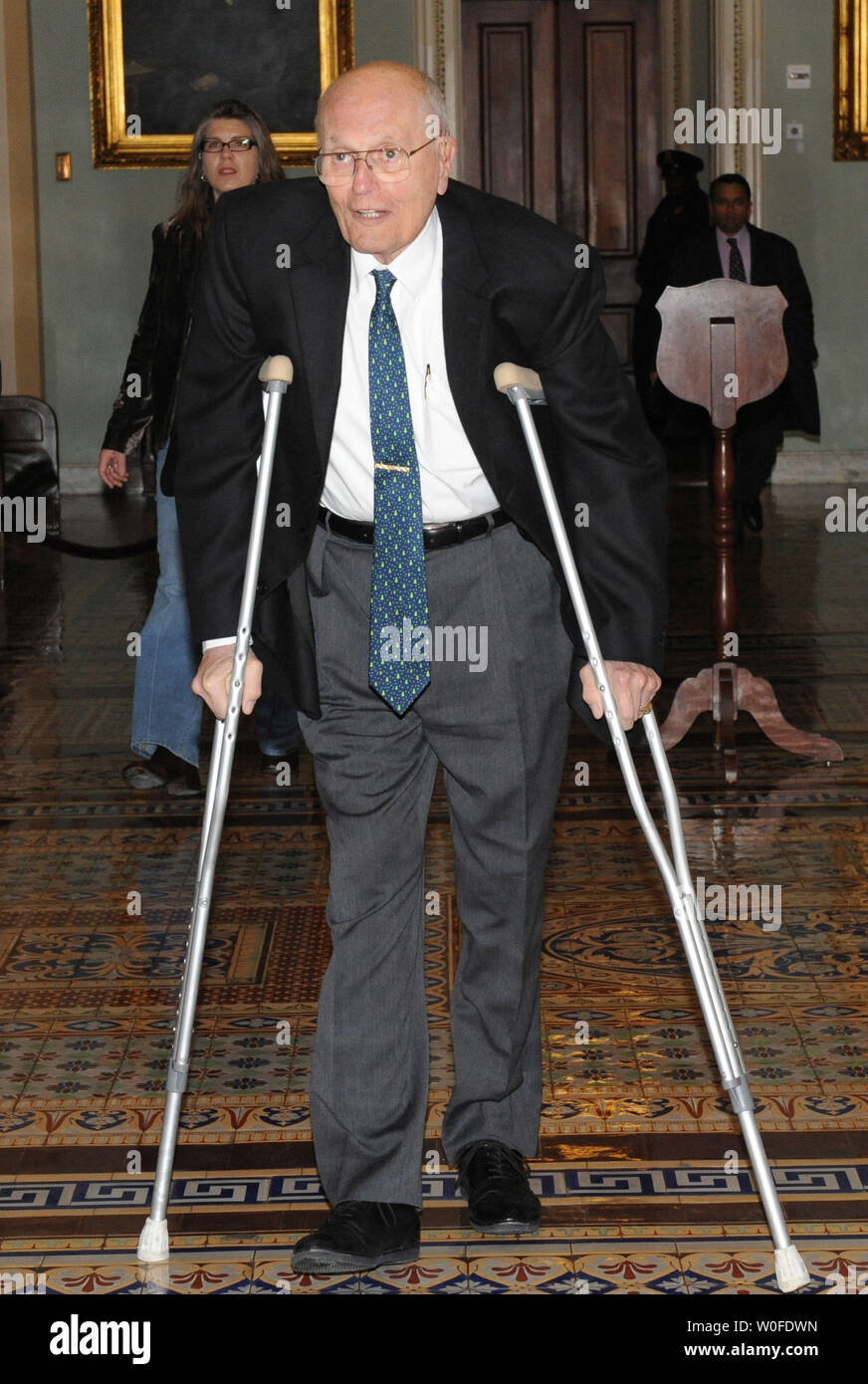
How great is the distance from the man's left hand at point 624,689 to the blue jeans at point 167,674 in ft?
9.41

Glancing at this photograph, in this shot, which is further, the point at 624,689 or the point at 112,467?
the point at 112,467

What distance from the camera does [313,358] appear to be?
114 inches

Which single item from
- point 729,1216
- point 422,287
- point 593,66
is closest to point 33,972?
point 729,1216

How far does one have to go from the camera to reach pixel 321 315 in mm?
2883

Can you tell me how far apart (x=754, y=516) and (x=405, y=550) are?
330 inches

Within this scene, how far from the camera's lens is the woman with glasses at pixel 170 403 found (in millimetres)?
5203

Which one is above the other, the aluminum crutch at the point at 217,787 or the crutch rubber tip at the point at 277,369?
Answer: the crutch rubber tip at the point at 277,369

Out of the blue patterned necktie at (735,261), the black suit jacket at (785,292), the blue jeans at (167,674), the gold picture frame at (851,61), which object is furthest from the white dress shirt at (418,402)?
the gold picture frame at (851,61)

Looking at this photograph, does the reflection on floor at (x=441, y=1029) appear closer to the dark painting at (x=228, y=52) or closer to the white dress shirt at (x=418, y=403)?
the white dress shirt at (x=418, y=403)

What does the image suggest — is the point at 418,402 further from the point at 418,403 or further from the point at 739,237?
the point at 739,237

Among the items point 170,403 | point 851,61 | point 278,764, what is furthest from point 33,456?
point 851,61

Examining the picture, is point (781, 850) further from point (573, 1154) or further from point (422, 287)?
point (422, 287)

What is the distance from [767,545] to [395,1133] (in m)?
7.79

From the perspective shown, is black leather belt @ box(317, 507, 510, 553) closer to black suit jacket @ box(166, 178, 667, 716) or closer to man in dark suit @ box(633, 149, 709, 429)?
black suit jacket @ box(166, 178, 667, 716)
